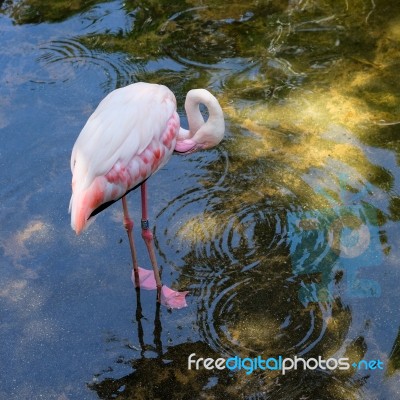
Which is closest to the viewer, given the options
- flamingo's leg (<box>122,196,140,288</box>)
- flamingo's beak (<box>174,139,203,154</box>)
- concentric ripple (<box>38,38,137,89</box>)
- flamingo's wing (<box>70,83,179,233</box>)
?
flamingo's wing (<box>70,83,179,233</box>)

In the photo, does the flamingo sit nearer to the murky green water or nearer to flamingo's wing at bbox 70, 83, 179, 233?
flamingo's wing at bbox 70, 83, 179, 233

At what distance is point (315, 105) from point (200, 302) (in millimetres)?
2224

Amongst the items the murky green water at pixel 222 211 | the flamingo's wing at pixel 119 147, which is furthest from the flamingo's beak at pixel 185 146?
the murky green water at pixel 222 211

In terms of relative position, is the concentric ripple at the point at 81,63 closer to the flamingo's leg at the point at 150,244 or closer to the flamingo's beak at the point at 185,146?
the flamingo's beak at the point at 185,146

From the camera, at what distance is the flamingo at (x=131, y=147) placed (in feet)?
13.4

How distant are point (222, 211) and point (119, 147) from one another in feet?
3.80

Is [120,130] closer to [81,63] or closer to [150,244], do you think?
[150,244]

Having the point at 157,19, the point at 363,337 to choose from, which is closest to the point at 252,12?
the point at 157,19

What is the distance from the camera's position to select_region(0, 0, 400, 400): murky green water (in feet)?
13.6

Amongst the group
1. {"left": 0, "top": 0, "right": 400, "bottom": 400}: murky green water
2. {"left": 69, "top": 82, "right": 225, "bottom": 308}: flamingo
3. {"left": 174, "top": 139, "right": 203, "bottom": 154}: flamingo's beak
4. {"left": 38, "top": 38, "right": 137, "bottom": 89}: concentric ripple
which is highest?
{"left": 69, "top": 82, "right": 225, "bottom": 308}: flamingo

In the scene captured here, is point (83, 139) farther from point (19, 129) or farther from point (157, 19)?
point (157, 19)

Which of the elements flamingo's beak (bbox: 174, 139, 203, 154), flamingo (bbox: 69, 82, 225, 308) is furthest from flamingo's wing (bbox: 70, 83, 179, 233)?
flamingo's beak (bbox: 174, 139, 203, 154)

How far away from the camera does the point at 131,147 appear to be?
13.6 feet

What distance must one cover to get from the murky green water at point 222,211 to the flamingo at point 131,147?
41 centimetres
